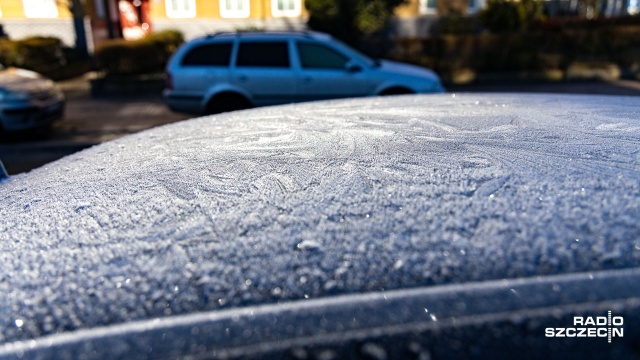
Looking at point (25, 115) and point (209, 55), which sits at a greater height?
point (209, 55)

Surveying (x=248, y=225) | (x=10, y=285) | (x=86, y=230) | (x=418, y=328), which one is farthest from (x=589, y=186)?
(x=10, y=285)

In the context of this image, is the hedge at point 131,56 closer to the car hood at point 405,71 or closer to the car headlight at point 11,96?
the car headlight at point 11,96

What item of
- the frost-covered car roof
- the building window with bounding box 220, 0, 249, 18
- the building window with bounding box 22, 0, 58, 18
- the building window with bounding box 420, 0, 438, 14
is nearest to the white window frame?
the building window with bounding box 220, 0, 249, 18

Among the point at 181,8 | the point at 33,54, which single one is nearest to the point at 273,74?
the point at 33,54

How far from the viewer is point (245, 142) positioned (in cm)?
206

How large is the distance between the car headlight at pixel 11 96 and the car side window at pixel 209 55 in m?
2.58

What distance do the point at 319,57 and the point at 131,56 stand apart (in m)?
6.99

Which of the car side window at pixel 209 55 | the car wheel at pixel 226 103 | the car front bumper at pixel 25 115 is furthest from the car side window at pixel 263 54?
the car front bumper at pixel 25 115

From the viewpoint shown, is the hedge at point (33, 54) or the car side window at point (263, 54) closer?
the car side window at point (263, 54)

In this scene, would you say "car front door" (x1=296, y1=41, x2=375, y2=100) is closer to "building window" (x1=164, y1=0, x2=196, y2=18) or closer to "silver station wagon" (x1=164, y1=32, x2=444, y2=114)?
"silver station wagon" (x1=164, y1=32, x2=444, y2=114)

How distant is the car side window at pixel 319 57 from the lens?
27.8 feet

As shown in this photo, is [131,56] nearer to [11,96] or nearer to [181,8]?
[11,96]

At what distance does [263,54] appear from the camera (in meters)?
8.66

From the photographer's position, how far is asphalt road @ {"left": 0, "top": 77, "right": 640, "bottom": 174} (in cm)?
792
